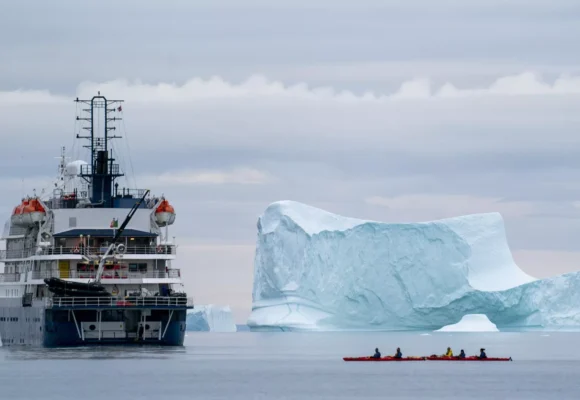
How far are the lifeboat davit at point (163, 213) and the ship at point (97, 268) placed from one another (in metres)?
0.04

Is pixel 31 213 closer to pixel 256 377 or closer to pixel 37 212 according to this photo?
pixel 37 212

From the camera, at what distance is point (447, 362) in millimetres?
55688

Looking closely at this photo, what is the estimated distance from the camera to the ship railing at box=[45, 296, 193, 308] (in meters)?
52.9

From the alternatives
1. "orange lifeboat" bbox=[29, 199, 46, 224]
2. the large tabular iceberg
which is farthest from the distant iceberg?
"orange lifeboat" bbox=[29, 199, 46, 224]

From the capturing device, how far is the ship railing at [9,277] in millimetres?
61894

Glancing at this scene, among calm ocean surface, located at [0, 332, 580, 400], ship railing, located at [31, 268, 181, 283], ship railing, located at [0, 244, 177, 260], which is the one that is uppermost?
ship railing, located at [0, 244, 177, 260]

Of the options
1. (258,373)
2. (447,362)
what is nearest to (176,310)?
(258,373)

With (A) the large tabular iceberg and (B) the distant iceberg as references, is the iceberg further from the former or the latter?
(B) the distant iceberg

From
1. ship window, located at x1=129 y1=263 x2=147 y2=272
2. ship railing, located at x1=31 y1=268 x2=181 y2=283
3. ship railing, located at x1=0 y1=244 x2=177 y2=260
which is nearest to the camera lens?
ship railing, located at x1=31 y1=268 x2=181 y2=283

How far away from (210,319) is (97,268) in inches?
2072

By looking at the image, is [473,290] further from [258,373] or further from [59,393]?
[59,393]

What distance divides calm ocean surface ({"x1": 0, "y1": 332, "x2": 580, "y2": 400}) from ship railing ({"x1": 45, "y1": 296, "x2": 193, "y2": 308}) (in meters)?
1.83

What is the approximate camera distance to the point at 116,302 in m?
53.4

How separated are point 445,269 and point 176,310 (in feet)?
121
